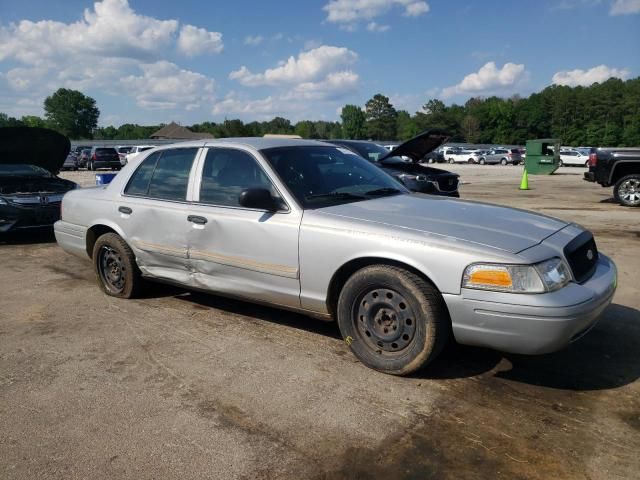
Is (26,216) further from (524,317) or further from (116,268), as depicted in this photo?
(524,317)

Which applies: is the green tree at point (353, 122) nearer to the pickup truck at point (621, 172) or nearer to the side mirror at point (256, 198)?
the pickup truck at point (621, 172)

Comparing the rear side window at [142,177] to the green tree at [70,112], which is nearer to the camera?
the rear side window at [142,177]

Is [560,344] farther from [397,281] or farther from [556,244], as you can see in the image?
[397,281]

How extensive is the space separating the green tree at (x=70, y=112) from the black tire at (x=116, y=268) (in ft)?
456

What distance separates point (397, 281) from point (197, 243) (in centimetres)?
184

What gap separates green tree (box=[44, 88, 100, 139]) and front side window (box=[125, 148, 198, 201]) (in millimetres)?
139353

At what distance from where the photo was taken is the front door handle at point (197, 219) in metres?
4.32

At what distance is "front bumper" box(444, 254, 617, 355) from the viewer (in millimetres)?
2990

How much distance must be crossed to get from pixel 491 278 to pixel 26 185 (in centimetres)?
801

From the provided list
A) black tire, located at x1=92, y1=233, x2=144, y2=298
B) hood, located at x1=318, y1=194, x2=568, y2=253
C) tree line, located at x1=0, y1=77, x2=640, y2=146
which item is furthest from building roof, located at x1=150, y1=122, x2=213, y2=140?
hood, located at x1=318, y1=194, x2=568, y2=253

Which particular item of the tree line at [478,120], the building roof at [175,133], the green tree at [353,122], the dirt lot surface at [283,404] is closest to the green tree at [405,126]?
the tree line at [478,120]

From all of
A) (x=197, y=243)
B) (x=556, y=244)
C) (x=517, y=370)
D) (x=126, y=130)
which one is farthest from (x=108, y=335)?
(x=126, y=130)

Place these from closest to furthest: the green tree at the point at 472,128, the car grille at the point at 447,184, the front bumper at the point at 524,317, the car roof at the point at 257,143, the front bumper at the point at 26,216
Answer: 1. the front bumper at the point at 524,317
2. the car roof at the point at 257,143
3. the front bumper at the point at 26,216
4. the car grille at the point at 447,184
5. the green tree at the point at 472,128

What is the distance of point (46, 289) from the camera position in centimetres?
579
